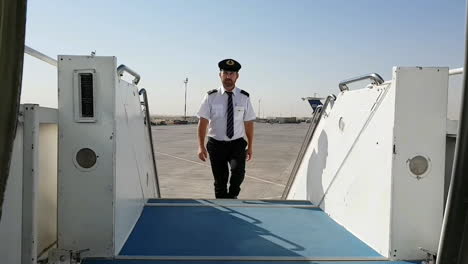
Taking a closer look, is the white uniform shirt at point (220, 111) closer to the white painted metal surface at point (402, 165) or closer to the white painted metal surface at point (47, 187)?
the white painted metal surface at point (402, 165)

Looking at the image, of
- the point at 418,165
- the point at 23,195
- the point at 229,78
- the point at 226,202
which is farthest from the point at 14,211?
the point at 229,78

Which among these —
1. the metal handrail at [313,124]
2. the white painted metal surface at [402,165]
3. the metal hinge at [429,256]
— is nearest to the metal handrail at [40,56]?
the white painted metal surface at [402,165]

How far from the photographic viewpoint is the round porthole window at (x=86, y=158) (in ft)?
8.04

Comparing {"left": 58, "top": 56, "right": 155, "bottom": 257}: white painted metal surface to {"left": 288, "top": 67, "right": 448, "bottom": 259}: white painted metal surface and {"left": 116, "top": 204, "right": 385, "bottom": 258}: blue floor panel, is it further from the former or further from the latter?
{"left": 288, "top": 67, "right": 448, "bottom": 259}: white painted metal surface

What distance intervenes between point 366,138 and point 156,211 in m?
2.11

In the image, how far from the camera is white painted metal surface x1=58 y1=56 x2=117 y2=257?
242 cm

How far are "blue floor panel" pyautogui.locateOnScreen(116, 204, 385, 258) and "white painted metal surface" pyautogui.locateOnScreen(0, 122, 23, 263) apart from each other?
0.78 metres

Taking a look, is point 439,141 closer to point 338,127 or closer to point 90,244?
point 338,127

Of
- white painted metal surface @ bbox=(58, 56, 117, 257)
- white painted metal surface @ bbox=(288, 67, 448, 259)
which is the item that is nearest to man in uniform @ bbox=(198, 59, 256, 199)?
white painted metal surface @ bbox=(288, 67, 448, 259)

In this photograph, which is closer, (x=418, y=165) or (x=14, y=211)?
(x=14, y=211)

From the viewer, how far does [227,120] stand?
4.76 meters

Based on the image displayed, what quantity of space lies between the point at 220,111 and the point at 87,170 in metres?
2.43

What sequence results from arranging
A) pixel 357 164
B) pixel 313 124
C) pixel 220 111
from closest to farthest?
pixel 357 164 < pixel 220 111 < pixel 313 124

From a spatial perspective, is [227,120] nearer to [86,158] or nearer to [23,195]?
[86,158]
